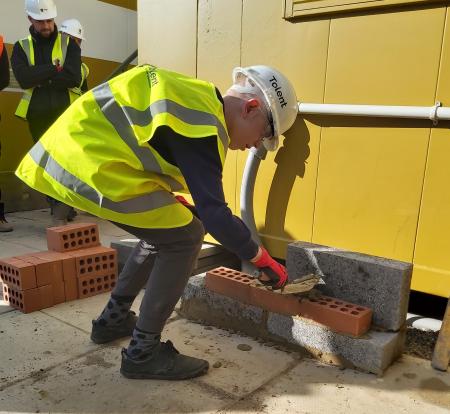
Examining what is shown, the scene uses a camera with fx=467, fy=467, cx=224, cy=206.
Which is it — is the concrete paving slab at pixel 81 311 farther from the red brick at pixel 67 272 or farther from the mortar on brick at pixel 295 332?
the mortar on brick at pixel 295 332

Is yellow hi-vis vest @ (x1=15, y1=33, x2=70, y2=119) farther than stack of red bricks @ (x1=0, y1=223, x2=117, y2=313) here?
Yes

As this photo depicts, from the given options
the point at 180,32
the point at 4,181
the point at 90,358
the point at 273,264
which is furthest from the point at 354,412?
the point at 4,181

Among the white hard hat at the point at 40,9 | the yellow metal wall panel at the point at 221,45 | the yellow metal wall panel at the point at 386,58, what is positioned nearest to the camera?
the yellow metal wall panel at the point at 386,58

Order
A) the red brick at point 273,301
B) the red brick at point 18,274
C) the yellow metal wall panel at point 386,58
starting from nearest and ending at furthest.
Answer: the red brick at point 273,301, the yellow metal wall panel at point 386,58, the red brick at point 18,274

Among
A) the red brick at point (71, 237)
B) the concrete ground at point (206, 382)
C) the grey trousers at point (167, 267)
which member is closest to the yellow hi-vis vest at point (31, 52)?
the red brick at point (71, 237)

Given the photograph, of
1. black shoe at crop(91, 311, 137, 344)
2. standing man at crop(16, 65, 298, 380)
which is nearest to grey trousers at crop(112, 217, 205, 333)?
standing man at crop(16, 65, 298, 380)

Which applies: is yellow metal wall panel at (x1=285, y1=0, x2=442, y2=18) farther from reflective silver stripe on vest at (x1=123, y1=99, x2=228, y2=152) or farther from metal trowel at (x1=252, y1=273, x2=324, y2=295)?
metal trowel at (x1=252, y1=273, x2=324, y2=295)

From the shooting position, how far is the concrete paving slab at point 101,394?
186 centimetres

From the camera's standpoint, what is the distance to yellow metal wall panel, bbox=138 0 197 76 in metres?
3.43

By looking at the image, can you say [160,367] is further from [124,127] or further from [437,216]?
[437,216]

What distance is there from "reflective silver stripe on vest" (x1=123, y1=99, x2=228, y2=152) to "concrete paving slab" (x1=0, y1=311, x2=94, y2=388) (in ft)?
4.07

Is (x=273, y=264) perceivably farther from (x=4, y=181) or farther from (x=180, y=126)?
(x=4, y=181)

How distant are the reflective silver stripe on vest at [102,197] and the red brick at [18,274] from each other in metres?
1.02

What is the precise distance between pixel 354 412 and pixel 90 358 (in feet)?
4.03
